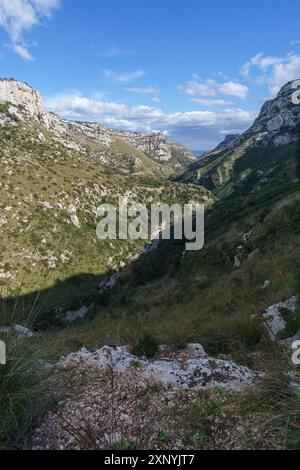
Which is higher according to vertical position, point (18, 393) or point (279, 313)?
point (18, 393)

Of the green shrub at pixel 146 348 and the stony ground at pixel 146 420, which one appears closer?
the stony ground at pixel 146 420

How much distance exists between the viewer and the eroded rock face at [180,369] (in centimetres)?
607

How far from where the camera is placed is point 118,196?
387 feet

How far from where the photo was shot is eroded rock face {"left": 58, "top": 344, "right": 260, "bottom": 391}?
607 centimetres

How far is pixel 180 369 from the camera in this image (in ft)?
22.4

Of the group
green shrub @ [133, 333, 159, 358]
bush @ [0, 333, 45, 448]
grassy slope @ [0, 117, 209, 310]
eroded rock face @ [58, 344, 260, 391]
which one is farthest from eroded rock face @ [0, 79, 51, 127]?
bush @ [0, 333, 45, 448]

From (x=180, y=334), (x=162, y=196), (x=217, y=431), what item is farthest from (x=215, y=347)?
(x=162, y=196)

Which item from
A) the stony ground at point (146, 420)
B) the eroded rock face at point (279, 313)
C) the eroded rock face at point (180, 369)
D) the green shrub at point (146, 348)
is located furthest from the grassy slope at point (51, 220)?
the stony ground at point (146, 420)

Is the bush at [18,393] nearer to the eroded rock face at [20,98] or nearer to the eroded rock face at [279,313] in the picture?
the eroded rock face at [279,313]

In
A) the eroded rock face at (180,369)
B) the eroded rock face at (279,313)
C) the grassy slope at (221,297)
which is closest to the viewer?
the eroded rock face at (180,369)

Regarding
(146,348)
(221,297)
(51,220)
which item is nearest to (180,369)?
(146,348)

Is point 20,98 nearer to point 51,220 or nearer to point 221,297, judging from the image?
point 51,220
